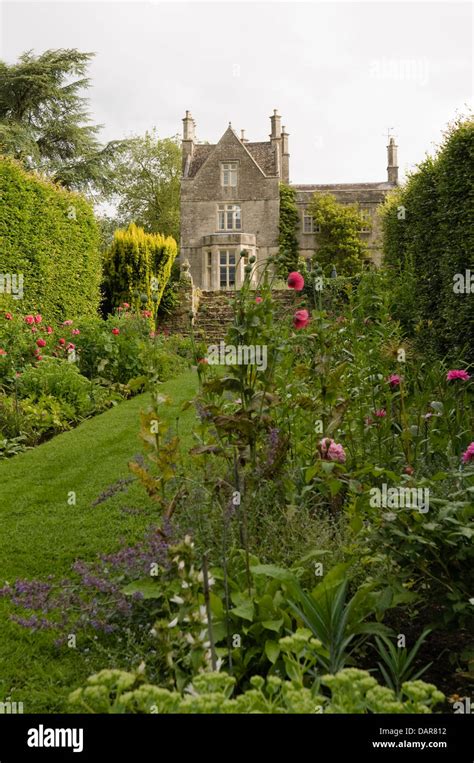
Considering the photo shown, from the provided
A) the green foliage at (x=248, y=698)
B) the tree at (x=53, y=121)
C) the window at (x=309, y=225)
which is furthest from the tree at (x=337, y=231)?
the green foliage at (x=248, y=698)

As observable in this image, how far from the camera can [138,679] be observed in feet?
6.03

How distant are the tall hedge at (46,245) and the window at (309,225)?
18.3 m

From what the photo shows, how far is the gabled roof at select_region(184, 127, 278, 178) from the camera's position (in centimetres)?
3016

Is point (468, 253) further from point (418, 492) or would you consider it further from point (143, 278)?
point (143, 278)

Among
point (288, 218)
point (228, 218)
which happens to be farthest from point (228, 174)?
point (288, 218)

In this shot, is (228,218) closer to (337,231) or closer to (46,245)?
(337,231)

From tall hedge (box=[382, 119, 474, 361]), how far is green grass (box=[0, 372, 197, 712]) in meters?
2.84

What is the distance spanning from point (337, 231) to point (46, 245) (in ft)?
66.9

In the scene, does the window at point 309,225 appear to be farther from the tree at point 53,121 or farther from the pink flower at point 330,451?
the pink flower at point 330,451

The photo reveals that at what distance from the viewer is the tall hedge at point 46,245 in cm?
1082

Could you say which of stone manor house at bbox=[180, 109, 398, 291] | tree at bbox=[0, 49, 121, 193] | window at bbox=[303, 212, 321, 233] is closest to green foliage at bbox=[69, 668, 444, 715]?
tree at bbox=[0, 49, 121, 193]
